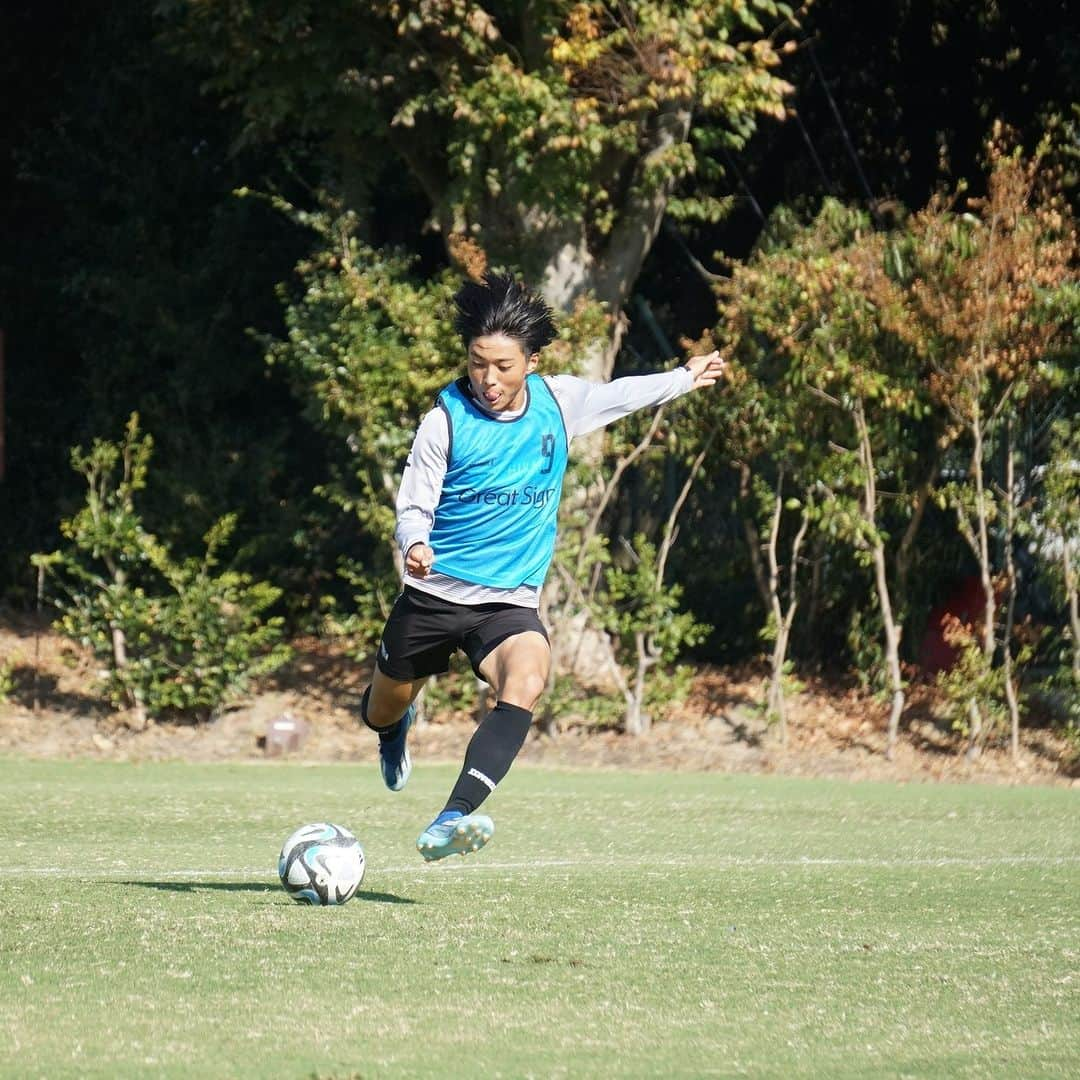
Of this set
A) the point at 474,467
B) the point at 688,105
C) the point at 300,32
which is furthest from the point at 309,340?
the point at 474,467

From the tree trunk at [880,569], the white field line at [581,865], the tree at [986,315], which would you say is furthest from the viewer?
the tree trunk at [880,569]

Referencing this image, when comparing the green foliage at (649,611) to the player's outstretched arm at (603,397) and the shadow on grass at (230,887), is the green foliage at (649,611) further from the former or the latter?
the shadow on grass at (230,887)

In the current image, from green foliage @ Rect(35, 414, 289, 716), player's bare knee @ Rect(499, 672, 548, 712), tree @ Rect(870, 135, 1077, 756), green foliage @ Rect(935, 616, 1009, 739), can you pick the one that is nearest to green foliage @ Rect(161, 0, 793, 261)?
tree @ Rect(870, 135, 1077, 756)

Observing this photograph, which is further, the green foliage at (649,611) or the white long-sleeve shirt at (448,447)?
the green foliage at (649,611)

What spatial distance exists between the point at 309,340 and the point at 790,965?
10570 millimetres

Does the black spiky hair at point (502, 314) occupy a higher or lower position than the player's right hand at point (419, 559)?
higher

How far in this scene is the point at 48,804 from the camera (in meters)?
10.4

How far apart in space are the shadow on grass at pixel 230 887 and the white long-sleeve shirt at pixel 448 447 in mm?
1196

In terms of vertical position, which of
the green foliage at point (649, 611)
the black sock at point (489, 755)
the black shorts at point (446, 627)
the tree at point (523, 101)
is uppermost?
the tree at point (523, 101)

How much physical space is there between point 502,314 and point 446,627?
1240mm

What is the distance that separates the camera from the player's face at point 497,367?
A: 6.99 m

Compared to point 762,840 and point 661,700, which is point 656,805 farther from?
point 661,700

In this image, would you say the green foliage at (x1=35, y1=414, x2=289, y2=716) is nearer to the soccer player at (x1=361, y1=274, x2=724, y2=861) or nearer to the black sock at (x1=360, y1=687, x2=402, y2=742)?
the black sock at (x1=360, y1=687, x2=402, y2=742)

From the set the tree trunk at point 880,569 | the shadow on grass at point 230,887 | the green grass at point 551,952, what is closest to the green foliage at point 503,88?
the tree trunk at point 880,569
